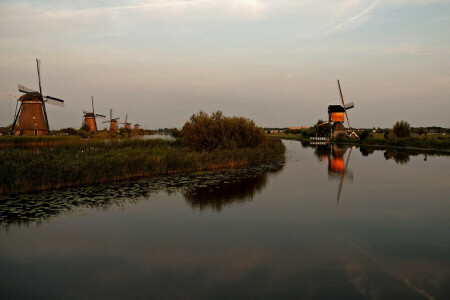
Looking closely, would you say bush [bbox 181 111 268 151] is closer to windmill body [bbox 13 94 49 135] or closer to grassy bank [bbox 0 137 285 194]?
grassy bank [bbox 0 137 285 194]

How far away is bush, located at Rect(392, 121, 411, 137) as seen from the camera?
159 ft

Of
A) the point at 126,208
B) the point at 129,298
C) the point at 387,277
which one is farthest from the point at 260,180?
the point at 129,298

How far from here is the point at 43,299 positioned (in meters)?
5.11

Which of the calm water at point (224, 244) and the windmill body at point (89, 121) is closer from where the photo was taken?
the calm water at point (224, 244)

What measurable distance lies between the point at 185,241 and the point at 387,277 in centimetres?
449

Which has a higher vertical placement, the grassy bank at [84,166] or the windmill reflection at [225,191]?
the grassy bank at [84,166]

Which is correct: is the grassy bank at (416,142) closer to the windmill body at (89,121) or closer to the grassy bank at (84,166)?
the grassy bank at (84,166)

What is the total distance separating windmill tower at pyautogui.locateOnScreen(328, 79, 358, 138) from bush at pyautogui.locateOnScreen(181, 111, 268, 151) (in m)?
41.7

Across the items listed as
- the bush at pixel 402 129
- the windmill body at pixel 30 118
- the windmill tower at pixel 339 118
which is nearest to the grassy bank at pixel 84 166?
the windmill body at pixel 30 118

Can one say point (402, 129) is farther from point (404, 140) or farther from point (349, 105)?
point (349, 105)

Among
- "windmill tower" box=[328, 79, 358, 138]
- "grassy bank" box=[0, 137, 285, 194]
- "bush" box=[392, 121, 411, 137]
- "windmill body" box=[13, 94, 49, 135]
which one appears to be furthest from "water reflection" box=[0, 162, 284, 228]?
"windmill tower" box=[328, 79, 358, 138]

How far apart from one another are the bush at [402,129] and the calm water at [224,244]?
40.0 meters

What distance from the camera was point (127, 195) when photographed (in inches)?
497

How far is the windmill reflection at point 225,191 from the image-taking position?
11781 millimetres
